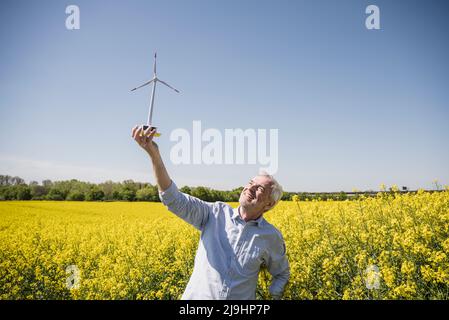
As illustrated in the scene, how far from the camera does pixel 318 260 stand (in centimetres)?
347

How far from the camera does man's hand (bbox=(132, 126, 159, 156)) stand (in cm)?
185

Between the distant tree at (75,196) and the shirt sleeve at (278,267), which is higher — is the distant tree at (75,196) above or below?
→ below

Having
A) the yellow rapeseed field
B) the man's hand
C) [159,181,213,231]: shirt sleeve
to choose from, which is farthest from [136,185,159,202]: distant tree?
the man's hand

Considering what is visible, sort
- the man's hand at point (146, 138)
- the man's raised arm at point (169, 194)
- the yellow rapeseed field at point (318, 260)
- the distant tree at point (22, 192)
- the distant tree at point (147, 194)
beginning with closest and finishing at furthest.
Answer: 1. the man's hand at point (146, 138)
2. the man's raised arm at point (169, 194)
3. the yellow rapeseed field at point (318, 260)
4. the distant tree at point (22, 192)
5. the distant tree at point (147, 194)

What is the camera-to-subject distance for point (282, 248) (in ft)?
8.06

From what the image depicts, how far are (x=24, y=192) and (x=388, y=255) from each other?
24157mm

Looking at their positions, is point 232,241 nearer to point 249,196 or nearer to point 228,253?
point 228,253

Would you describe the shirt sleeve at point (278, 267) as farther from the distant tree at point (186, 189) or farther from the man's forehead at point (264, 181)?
the distant tree at point (186, 189)

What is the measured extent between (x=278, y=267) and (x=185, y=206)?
0.91 m

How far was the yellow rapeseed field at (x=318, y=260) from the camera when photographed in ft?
9.34

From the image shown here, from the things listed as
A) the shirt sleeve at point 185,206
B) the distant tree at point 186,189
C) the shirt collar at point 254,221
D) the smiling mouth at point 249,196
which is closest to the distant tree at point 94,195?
the distant tree at point 186,189

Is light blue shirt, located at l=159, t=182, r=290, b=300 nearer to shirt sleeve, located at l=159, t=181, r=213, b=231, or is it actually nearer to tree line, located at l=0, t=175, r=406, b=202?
shirt sleeve, located at l=159, t=181, r=213, b=231

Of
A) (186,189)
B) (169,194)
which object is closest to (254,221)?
(169,194)
